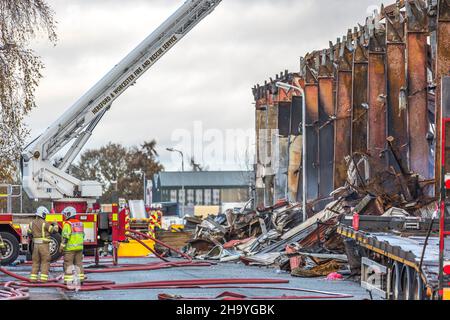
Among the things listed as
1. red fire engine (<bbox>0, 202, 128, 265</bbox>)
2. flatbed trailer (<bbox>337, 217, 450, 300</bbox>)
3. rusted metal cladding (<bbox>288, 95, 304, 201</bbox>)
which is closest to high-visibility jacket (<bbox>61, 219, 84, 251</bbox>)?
flatbed trailer (<bbox>337, 217, 450, 300</bbox>)

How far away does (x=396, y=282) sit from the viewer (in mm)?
16297

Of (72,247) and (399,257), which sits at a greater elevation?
(399,257)

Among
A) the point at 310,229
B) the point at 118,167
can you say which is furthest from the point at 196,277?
the point at 118,167

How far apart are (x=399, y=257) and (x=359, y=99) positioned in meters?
27.9

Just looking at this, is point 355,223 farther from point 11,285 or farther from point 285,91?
point 285,91

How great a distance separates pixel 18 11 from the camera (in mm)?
26547

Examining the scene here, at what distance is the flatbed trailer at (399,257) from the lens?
45.7 feet

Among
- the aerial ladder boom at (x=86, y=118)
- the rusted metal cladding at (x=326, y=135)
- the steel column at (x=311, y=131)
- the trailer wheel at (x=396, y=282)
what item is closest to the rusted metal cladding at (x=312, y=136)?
the steel column at (x=311, y=131)

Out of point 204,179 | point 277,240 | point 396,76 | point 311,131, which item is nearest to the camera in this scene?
point 277,240

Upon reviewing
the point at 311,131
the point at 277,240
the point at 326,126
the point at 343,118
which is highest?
the point at 343,118

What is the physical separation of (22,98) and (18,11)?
2.20m

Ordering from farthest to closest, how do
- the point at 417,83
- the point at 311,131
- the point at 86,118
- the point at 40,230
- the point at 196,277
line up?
1. the point at 311,131
2. the point at 417,83
3. the point at 86,118
4. the point at 196,277
5. the point at 40,230

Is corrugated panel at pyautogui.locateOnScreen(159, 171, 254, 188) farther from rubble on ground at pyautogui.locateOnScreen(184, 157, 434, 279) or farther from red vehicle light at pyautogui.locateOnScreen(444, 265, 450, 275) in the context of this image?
red vehicle light at pyautogui.locateOnScreen(444, 265, 450, 275)

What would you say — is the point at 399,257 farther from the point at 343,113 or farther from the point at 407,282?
the point at 343,113
